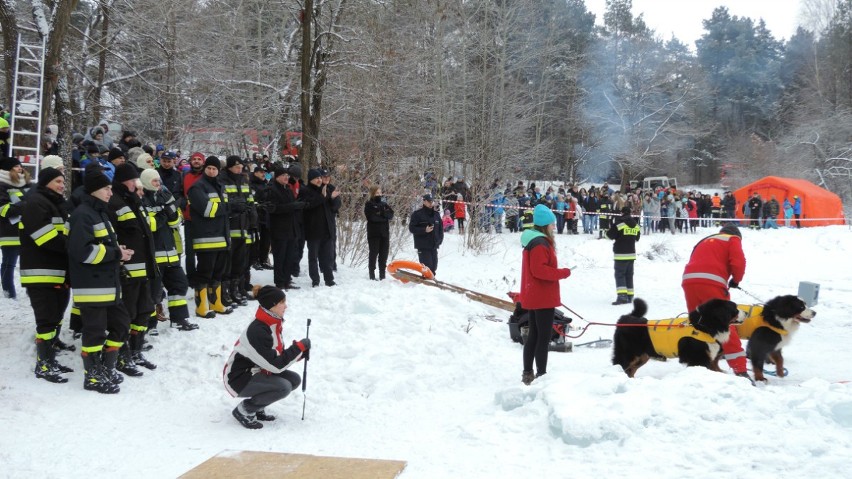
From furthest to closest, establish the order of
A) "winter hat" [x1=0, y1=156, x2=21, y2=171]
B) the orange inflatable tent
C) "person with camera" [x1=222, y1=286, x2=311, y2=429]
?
the orange inflatable tent → "winter hat" [x1=0, y1=156, x2=21, y2=171] → "person with camera" [x1=222, y1=286, x2=311, y2=429]

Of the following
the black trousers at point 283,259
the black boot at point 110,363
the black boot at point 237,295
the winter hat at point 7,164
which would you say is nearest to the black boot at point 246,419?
the black boot at point 110,363

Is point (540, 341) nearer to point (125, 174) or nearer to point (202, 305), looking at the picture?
point (202, 305)

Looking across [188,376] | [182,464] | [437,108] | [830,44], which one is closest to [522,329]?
[188,376]

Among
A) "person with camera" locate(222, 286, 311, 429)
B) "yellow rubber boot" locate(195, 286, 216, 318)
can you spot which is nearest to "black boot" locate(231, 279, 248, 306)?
"yellow rubber boot" locate(195, 286, 216, 318)

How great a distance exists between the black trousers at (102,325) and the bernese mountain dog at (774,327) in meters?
6.20

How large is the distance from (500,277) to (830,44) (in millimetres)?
42025

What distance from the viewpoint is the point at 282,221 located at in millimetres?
9250

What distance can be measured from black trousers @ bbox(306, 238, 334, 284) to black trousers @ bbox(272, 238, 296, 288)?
36cm

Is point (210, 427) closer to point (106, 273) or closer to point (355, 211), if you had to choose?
point (106, 273)

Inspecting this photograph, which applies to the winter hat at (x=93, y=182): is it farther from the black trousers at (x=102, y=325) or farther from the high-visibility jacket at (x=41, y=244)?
the black trousers at (x=102, y=325)

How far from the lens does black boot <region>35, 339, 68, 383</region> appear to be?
234 inches

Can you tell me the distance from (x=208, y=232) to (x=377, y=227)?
134 inches

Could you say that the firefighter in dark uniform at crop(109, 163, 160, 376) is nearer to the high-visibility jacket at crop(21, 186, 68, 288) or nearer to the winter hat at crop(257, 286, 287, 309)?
the high-visibility jacket at crop(21, 186, 68, 288)

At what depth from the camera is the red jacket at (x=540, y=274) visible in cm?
639
